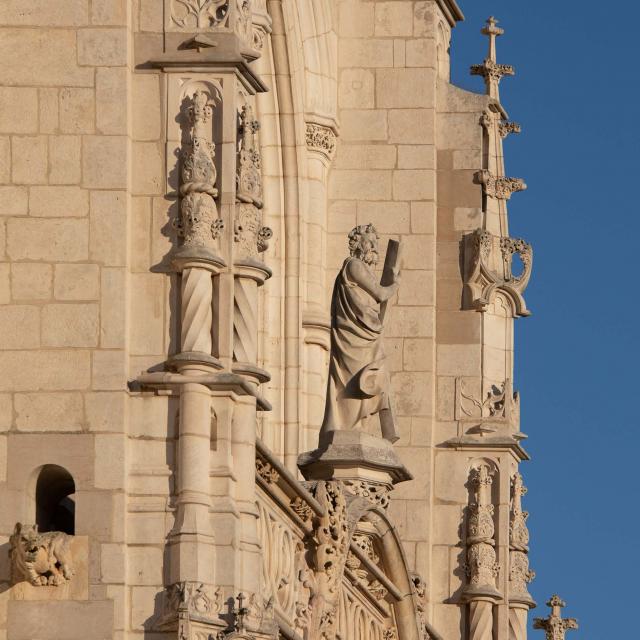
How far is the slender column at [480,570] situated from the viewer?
38.8 m

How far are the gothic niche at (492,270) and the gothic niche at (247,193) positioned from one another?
525 inches

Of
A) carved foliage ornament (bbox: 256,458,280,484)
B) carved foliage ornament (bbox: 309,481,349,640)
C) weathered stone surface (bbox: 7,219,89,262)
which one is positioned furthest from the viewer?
carved foliage ornament (bbox: 309,481,349,640)

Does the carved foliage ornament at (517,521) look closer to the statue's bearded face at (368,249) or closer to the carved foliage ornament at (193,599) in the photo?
the statue's bearded face at (368,249)

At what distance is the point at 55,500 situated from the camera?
2584cm

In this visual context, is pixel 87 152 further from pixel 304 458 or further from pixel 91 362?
pixel 304 458

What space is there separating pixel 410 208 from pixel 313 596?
10653 mm

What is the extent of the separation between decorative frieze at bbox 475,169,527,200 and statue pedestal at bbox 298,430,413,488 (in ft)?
26.9

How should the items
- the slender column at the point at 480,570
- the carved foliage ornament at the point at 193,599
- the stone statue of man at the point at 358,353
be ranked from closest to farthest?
the carved foliage ornament at the point at 193,599 → the stone statue of man at the point at 358,353 → the slender column at the point at 480,570

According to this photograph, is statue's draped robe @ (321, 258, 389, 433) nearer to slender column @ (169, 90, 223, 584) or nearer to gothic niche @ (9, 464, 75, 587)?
slender column @ (169, 90, 223, 584)

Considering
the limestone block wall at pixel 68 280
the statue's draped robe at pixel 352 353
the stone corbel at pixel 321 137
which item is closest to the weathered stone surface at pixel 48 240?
the limestone block wall at pixel 68 280

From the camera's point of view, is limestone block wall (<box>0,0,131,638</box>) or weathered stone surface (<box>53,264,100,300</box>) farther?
weathered stone surface (<box>53,264,100,300</box>)

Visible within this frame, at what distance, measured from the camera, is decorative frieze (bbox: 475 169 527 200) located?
39812mm

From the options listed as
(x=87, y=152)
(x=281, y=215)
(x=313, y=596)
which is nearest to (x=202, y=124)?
(x=87, y=152)

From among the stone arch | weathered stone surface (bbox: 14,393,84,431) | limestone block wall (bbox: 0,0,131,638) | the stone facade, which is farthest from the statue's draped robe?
weathered stone surface (bbox: 14,393,84,431)
